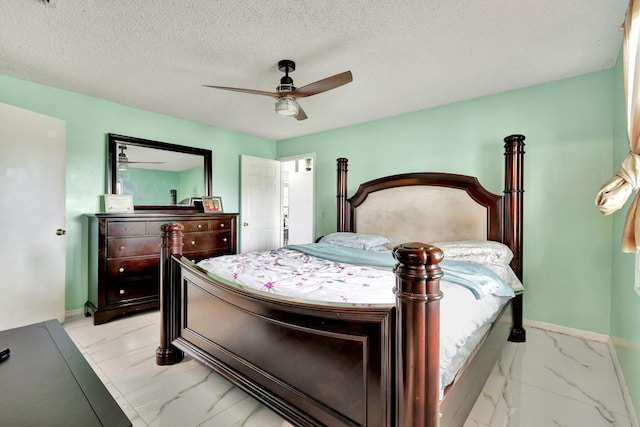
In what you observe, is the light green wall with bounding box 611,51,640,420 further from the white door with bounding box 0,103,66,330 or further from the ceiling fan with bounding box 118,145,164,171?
the ceiling fan with bounding box 118,145,164,171

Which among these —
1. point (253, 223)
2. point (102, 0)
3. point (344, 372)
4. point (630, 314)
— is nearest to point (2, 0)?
point (102, 0)

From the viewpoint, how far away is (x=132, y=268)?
312 centimetres

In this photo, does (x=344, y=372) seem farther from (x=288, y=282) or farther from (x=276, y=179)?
(x=276, y=179)

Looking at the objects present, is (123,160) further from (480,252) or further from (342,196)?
(480,252)

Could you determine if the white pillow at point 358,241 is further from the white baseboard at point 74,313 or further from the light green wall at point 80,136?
the white baseboard at point 74,313

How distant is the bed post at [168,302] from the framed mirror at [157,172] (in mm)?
1792

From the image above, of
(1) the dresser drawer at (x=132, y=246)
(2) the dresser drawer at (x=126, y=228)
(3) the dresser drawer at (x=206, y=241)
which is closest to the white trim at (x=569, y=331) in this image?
(3) the dresser drawer at (x=206, y=241)

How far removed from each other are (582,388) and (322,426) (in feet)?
5.91

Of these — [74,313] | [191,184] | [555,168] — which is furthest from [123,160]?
[555,168]

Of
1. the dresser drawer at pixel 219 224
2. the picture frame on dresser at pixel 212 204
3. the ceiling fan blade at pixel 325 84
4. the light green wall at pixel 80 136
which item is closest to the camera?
the ceiling fan blade at pixel 325 84

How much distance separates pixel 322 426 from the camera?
1.24m

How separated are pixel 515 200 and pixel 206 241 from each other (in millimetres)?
3480

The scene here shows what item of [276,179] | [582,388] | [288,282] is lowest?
[582,388]

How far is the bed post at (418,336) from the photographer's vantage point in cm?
93
